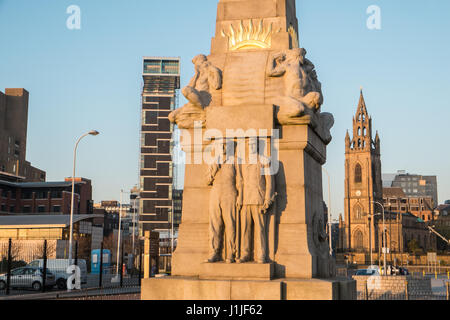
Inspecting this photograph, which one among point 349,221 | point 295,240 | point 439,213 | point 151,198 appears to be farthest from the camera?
point 439,213

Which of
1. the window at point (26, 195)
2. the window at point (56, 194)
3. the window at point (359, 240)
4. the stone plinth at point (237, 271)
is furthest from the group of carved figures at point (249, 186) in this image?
the window at point (359, 240)

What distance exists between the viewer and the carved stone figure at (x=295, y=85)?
28.2ft

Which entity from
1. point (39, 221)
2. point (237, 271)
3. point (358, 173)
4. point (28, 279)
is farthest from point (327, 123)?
point (358, 173)

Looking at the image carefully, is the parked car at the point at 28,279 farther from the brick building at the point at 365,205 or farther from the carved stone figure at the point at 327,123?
the brick building at the point at 365,205

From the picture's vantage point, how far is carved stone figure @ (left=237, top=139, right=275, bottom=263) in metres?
8.19

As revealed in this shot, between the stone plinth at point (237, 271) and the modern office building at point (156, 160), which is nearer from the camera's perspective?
the stone plinth at point (237, 271)

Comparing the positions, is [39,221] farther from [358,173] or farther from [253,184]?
[358,173]

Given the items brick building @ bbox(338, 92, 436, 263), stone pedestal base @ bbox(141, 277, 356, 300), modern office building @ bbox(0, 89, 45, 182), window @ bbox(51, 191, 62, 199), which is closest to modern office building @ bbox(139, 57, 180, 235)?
modern office building @ bbox(0, 89, 45, 182)

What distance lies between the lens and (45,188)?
94.9 m

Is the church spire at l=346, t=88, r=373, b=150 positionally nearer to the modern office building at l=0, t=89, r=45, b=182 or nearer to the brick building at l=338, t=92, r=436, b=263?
the brick building at l=338, t=92, r=436, b=263

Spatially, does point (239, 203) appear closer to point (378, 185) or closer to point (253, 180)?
point (253, 180)

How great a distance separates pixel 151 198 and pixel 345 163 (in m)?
65.0

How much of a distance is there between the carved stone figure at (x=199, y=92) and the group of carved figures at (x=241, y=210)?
4.08ft
